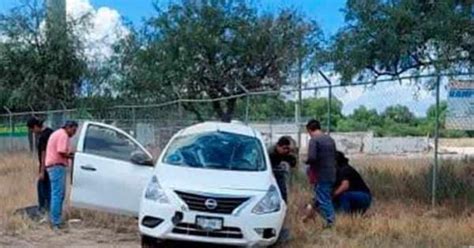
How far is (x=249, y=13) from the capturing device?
1056 inches

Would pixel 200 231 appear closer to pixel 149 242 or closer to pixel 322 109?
pixel 149 242

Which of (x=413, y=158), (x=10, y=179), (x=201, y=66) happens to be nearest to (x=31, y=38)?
(x=201, y=66)

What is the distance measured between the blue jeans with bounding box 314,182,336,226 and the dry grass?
144 millimetres

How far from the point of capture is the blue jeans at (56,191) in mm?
10594

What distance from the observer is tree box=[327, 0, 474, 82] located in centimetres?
1263

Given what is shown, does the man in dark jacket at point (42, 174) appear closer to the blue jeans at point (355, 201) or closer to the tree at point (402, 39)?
the blue jeans at point (355, 201)

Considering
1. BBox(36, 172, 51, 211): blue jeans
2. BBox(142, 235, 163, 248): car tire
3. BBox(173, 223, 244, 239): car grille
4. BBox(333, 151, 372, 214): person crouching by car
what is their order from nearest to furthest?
BBox(173, 223, 244, 239): car grille → BBox(142, 235, 163, 248): car tire → BBox(333, 151, 372, 214): person crouching by car → BBox(36, 172, 51, 211): blue jeans

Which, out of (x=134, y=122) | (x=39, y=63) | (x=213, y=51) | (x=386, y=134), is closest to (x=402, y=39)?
(x=386, y=134)

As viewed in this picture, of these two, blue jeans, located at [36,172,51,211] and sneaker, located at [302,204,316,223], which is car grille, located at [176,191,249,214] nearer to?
sneaker, located at [302,204,316,223]

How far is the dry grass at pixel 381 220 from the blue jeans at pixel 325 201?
0.14 metres

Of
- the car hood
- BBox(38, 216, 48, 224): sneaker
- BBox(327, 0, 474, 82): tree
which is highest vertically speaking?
BBox(327, 0, 474, 82): tree

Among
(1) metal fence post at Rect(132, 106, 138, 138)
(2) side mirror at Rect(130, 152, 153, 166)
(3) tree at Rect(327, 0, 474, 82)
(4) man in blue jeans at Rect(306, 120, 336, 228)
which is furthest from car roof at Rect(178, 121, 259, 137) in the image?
(1) metal fence post at Rect(132, 106, 138, 138)

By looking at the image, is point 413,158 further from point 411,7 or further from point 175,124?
point 175,124

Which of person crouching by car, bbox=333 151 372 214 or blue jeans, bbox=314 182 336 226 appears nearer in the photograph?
blue jeans, bbox=314 182 336 226
